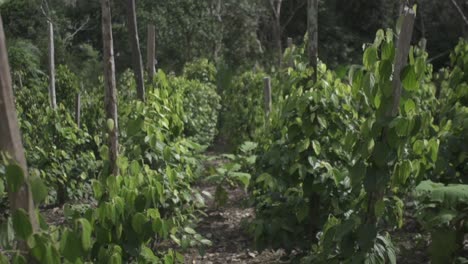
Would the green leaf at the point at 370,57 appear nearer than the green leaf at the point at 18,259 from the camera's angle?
No

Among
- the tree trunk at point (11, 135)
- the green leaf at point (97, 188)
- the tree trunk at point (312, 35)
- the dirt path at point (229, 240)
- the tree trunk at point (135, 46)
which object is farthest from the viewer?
the dirt path at point (229, 240)

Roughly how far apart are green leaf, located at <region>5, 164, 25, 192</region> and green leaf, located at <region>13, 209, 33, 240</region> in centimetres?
7

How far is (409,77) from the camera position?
2.65 m

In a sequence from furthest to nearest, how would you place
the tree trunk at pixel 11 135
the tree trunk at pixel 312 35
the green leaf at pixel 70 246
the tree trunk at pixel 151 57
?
the tree trunk at pixel 151 57
the tree trunk at pixel 312 35
the green leaf at pixel 70 246
the tree trunk at pixel 11 135

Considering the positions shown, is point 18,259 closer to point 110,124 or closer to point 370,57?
point 110,124

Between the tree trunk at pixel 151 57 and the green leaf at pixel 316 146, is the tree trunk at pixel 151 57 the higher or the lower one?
the higher one

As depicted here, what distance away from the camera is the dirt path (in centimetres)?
503

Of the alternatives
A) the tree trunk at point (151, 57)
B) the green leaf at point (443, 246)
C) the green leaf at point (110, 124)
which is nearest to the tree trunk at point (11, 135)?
the green leaf at point (110, 124)

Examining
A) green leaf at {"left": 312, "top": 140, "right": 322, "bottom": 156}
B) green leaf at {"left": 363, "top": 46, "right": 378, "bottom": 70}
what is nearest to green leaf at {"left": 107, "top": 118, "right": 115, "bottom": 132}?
green leaf at {"left": 363, "top": 46, "right": 378, "bottom": 70}

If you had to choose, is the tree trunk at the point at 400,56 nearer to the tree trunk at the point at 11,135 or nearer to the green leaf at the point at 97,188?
the green leaf at the point at 97,188

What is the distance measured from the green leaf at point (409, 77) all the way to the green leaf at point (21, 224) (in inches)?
66.7

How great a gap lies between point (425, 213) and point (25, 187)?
270cm

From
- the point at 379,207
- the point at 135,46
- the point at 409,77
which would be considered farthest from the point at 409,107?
the point at 135,46

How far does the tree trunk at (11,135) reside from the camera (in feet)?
5.72
